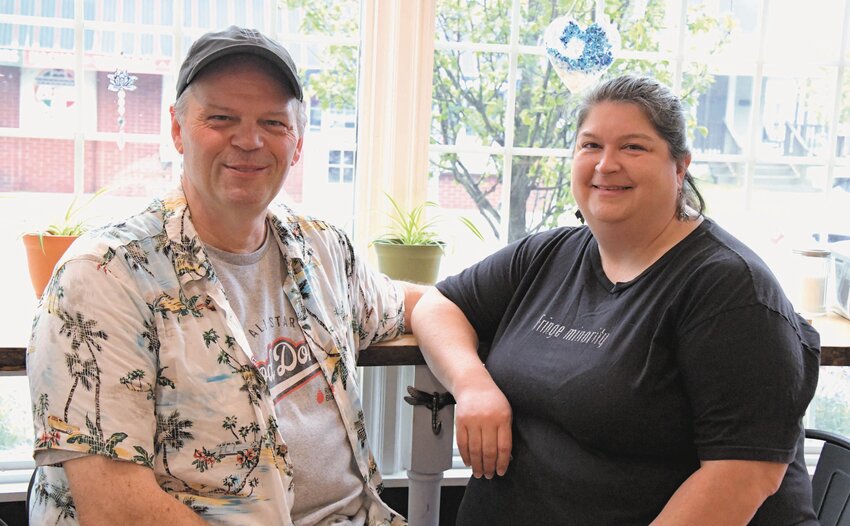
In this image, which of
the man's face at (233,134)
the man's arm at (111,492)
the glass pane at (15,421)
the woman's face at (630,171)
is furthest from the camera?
the glass pane at (15,421)

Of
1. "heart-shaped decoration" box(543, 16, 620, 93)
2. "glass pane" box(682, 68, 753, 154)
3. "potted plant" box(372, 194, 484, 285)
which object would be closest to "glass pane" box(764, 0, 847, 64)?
"glass pane" box(682, 68, 753, 154)

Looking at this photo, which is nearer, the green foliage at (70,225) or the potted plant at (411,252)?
the green foliage at (70,225)

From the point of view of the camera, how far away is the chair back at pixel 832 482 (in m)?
1.91

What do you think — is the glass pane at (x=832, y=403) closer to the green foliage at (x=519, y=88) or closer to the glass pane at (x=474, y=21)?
the green foliage at (x=519, y=88)

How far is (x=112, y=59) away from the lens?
8.38ft

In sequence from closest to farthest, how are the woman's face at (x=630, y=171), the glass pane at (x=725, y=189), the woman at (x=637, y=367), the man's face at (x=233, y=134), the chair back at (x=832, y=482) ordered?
1. the woman at (x=637, y=367)
2. the man's face at (x=233, y=134)
3. the woman's face at (x=630, y=171)
4. the chair back at (x=832, y=482)
5. the glass pane at (x=725, y=189)

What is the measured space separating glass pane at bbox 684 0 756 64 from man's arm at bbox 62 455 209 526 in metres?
2.13

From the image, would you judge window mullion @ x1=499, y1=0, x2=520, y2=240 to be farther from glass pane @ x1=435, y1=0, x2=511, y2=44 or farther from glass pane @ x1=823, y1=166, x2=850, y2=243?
glass pane @ x1=823, y1=166, x2=850, y2=243

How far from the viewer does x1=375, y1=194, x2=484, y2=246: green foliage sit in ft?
8.34

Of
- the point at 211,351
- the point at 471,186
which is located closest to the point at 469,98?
the point at 471,186

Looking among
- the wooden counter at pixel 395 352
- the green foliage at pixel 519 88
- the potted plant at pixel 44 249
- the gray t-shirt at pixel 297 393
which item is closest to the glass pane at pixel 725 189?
the green foliage at pixel 519 88

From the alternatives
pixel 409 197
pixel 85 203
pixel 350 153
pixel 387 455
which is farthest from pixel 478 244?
pixel 85 203

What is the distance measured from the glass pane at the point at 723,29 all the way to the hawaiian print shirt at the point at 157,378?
1825 mm

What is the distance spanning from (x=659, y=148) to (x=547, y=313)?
1.33ft
